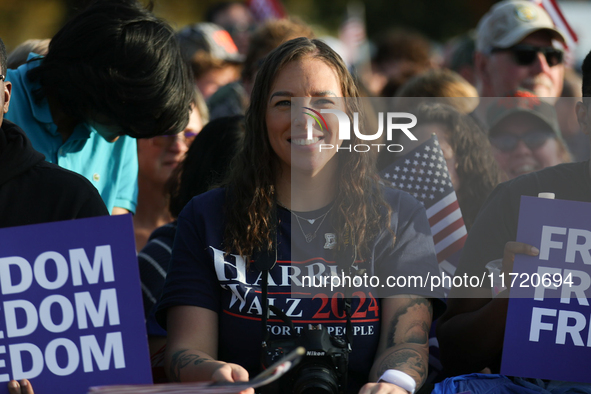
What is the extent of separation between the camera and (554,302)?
2482mm

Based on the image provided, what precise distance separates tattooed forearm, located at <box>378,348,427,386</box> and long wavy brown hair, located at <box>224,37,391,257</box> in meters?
0.38

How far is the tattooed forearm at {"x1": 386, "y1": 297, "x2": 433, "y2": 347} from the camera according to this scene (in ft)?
8.41

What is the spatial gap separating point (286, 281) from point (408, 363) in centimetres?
51

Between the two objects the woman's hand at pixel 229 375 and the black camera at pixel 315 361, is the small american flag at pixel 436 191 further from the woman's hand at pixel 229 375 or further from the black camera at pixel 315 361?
the woman's hand at pixel 229 375

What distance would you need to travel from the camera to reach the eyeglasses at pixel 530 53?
15.5 ft

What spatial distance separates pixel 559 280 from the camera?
248cm

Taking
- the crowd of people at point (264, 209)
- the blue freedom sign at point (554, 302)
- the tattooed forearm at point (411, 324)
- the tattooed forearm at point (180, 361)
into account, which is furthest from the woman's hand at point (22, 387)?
the blue freedom sign at point (554, 302)

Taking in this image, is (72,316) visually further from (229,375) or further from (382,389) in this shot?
(382,389)

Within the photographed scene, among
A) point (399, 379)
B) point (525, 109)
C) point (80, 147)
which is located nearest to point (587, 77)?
point (525, 109)

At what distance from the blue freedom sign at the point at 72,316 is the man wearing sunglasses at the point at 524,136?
7.87 ft

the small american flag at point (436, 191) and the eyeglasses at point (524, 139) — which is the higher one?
the eyeglasses at point (524, 139)

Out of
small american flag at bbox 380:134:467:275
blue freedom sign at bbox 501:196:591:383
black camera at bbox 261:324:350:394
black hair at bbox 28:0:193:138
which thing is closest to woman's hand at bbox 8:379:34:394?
black camera at bbox 261:324:350:394

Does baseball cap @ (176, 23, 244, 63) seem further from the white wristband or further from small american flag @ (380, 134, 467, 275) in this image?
the white wristband

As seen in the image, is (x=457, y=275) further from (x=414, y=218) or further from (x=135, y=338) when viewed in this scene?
(x=135, y=338)
